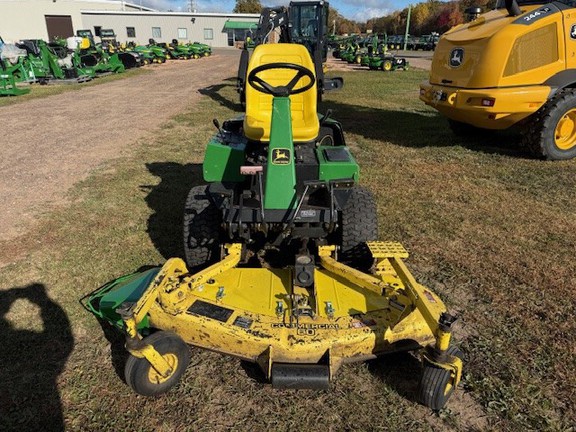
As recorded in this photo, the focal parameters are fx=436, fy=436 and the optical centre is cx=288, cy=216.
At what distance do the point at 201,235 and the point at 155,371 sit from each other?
1265mm

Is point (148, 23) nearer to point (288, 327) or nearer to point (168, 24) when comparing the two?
point (168, 24)

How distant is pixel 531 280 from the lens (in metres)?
3.42

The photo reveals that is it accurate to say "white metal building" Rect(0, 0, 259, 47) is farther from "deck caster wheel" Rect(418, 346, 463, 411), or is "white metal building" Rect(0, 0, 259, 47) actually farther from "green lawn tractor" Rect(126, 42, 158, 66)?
"deck caster wheel" Rect(418, 346, 463, 411)

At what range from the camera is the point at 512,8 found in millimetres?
6023

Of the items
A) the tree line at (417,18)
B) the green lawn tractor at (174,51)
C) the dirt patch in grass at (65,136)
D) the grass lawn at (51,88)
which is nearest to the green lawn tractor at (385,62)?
the dirt patch in grass at (65,136)

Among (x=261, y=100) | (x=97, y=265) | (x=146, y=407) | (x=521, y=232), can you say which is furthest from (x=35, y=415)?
(x=521, y=232)

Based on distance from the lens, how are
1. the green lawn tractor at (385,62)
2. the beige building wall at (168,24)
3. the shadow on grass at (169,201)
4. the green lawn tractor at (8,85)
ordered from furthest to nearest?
the beige building wall at (168,24) → the green lawn tractor at (385,62) → the green lawn tractor at (8,85) → the shadow on grass at (169,201)

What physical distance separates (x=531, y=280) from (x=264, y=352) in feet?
7.67

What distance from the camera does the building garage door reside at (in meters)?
40.6

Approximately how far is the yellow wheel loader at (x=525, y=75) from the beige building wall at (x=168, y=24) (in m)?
47.3

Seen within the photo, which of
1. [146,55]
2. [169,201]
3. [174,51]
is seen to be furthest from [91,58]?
[169,201]

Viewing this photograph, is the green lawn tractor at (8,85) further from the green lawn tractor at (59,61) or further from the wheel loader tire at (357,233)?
the wheel loader tire at (357,233)

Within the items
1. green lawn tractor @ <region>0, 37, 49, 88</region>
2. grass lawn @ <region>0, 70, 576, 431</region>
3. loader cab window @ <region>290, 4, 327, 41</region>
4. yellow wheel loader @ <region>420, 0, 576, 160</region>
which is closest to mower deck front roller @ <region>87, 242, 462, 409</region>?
grass lawn @ <region>0, 70, 576, 431</region>

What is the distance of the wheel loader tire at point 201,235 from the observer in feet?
11.0
